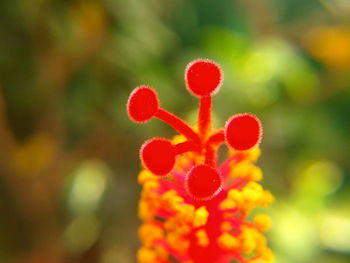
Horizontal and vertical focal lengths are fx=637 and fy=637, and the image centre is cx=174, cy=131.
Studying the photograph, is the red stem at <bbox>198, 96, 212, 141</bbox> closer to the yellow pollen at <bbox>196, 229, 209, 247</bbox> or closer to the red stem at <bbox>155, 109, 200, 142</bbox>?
the red stem at <bbox>155, 109, 200, 142</bbox>

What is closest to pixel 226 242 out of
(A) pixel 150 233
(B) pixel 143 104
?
(A) pixel 150 233

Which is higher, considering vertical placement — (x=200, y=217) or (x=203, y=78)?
(x=203, y=78)

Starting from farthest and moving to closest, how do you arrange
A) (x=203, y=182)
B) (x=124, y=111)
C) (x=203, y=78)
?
1. (x=124, y=111)
2. (x=203, y=78)
3. (x=203, y=182)

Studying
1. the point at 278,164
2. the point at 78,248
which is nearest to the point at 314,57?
the point at 278,164

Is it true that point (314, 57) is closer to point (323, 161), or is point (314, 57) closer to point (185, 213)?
point (323, 161)

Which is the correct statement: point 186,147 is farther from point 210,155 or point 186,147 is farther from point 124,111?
point 124,111

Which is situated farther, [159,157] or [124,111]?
[124,111]

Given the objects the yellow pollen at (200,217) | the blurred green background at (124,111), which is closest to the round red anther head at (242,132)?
the yellow pollen at (200,217)
